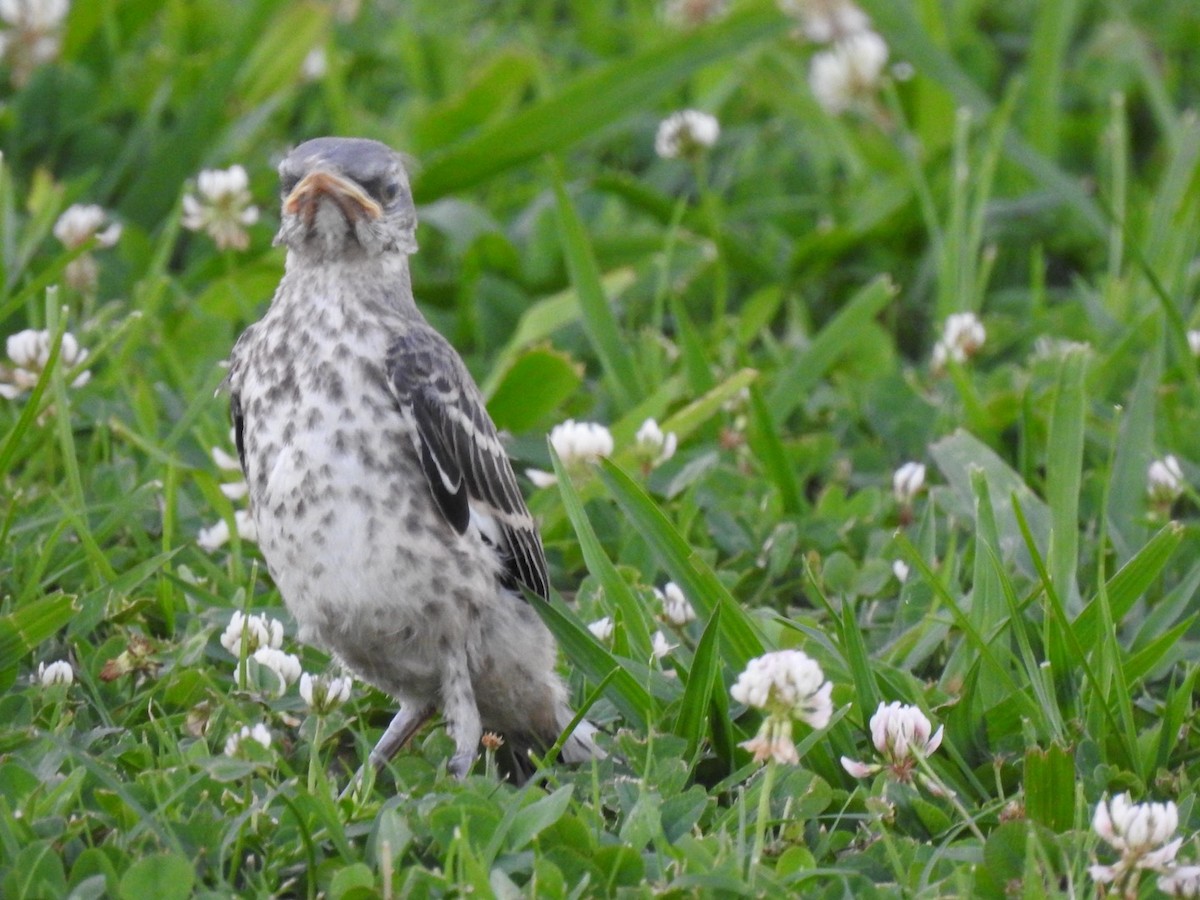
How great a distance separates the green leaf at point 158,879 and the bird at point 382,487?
0.82m

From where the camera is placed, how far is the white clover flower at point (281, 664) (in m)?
4.16

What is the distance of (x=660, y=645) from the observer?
431 centimetres

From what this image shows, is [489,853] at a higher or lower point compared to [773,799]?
higher

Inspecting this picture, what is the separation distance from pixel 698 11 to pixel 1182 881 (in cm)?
588

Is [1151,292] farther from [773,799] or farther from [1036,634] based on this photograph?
[773,799]

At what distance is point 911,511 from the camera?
5398 millimetres

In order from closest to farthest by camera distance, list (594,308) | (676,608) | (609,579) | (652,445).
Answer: (609,579) → (676,608) → (652,445) → (594,308)

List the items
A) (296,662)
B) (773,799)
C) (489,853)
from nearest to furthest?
(489,853) < (773,799) < (296,662)

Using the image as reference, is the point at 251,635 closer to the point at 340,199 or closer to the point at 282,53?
the point at 340,199

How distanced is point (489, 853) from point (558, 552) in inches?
72.7

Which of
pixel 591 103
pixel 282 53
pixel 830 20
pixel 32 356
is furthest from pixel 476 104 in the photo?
pixel 32 356

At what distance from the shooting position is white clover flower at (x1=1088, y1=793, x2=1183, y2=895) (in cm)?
333

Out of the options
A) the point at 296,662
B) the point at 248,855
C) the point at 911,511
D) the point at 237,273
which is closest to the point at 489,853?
the point at 248,855

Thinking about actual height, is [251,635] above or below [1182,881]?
above
